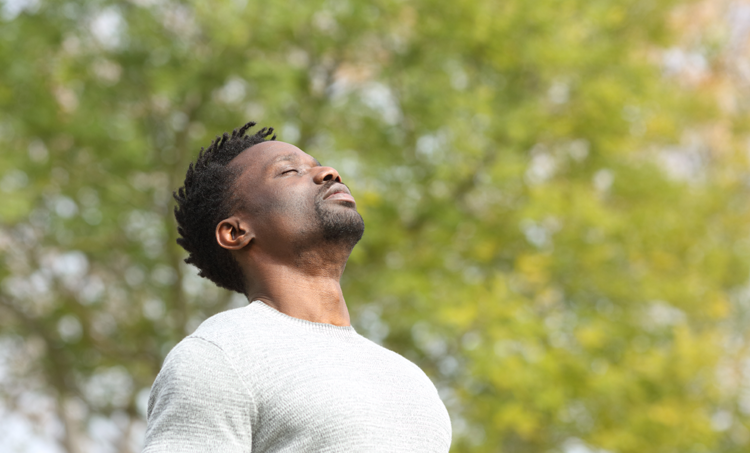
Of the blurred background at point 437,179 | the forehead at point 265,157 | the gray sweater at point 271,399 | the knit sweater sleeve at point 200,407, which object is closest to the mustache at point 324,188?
the forehead at point 265,157

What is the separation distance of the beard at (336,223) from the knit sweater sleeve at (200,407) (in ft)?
1.37

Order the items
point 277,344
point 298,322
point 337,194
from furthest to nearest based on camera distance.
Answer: point 337,194 < point 298,322 < point 277,344

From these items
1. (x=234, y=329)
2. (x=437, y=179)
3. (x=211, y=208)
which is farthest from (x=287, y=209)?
(x=437, y=179)

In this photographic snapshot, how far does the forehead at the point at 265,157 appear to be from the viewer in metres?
2.10

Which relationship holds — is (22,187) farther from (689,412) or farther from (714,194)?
(714,194)

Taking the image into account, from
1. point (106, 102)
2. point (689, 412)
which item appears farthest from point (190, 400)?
point (689, 412)

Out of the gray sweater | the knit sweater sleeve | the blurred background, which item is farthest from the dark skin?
the blurred background

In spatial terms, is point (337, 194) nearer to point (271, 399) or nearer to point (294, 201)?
point (294, 201)

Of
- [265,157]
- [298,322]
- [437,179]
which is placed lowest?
[298,322]

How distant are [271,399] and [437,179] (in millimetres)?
7249

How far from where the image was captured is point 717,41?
11945 millimetres

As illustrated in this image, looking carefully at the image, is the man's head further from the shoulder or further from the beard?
the shoulder

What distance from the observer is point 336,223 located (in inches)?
77.9

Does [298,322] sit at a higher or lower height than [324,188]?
lower
